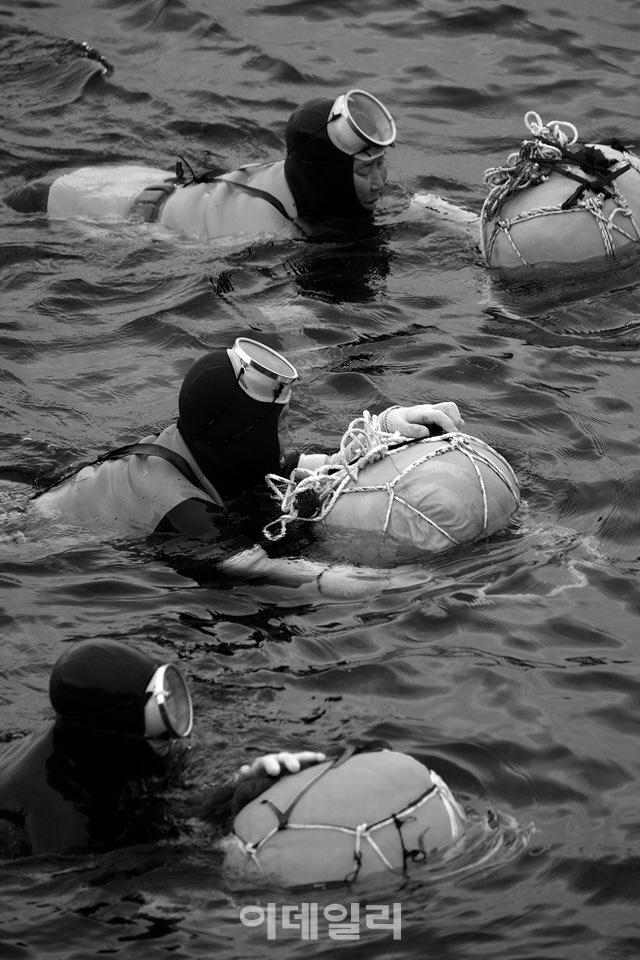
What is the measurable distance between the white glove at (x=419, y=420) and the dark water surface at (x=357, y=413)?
0.58 metres

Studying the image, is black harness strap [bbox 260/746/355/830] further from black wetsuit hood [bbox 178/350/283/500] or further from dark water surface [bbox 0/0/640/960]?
black wetsuit hood [bbox 178/350/283/500]

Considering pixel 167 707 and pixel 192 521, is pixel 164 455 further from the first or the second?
pixel 167 707

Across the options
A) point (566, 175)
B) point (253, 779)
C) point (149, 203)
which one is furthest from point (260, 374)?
point (149, 203)

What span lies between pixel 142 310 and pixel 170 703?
216 inches

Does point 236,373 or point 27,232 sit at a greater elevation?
point 236,373

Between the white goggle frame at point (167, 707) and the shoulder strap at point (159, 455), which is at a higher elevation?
the white goggle frame at point (167, 707)

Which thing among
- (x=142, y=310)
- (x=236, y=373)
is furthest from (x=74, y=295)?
(x=236, y=373)

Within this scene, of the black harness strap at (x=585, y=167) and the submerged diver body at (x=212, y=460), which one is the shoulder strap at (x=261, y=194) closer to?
the black harness strap at (x=585, y=167)

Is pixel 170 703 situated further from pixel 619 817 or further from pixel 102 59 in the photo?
pixel 102 59

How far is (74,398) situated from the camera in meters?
8.99

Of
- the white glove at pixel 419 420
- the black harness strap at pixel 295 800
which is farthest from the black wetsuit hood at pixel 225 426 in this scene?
the black harness strap at pixel 295 800

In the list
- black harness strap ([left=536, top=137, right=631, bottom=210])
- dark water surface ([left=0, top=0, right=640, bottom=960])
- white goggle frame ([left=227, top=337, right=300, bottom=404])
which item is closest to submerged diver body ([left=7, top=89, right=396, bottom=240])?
dark water surface ([left=0, top=0, right=640, bottom=960])

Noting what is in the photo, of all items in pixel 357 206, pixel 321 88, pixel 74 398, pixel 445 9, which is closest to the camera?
pixel 74 398

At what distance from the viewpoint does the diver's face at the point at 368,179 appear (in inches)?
427
